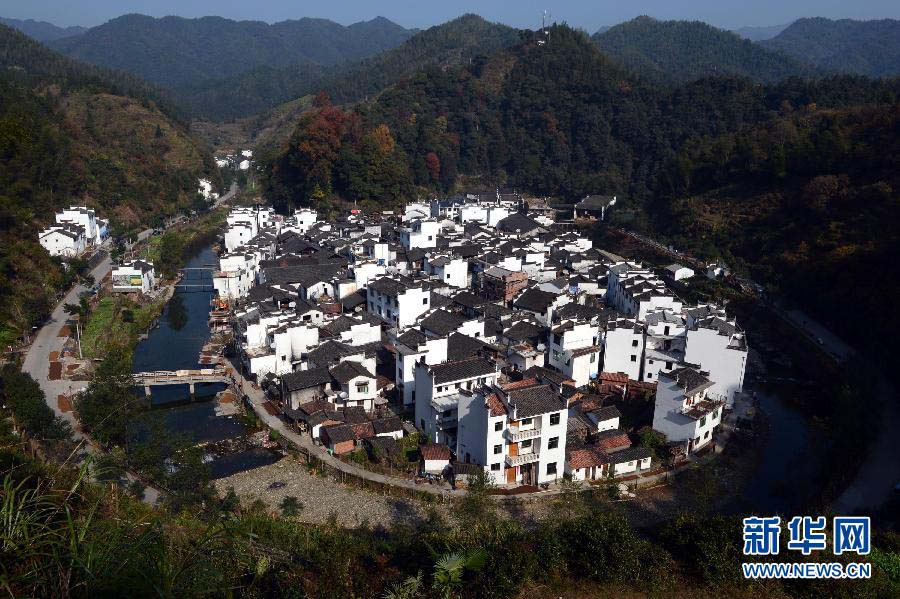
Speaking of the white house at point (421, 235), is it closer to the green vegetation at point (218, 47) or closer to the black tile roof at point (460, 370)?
the black tile roof at point (460, 370)

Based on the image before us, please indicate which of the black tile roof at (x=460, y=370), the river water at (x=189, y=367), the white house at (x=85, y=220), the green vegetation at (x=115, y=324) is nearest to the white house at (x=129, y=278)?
the green vegetation at (x=115, y=324)

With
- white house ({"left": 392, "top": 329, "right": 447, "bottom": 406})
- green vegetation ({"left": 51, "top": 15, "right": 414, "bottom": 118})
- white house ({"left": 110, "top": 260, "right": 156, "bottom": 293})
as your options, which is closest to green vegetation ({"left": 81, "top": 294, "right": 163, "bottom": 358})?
white house ({"left": 110, "top": 260, "right": 156, "bottom": 293})

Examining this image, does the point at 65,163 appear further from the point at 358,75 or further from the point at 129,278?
the point at 358,75

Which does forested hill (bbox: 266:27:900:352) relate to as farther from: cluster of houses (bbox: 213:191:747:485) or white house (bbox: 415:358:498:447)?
white house (bbox: 415:358:498:447)

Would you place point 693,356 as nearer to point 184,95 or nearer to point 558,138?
point 558,138

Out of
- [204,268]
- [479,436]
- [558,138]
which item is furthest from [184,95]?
[479,436]

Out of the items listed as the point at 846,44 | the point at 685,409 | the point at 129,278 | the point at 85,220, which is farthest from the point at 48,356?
the point at 846,44
